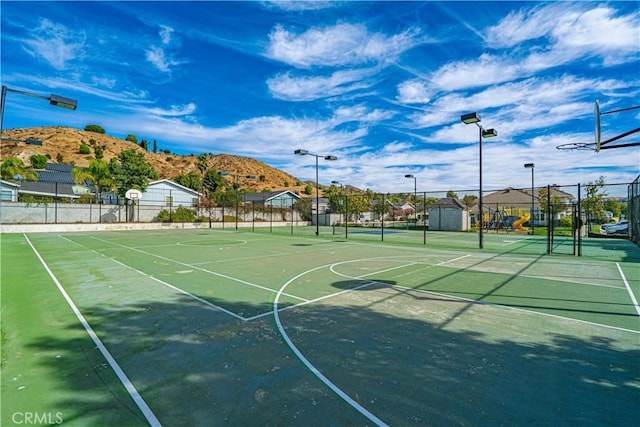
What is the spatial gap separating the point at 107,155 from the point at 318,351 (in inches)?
4661

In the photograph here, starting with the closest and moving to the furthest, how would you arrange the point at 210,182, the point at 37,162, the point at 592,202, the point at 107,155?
the point at 592,202, the point at 37,162, the point at 210,182, the point at 107,155

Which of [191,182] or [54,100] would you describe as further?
[191,182]

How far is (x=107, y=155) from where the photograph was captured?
99.2 meters

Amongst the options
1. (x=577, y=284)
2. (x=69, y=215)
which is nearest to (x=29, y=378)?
(x=577, y=284)

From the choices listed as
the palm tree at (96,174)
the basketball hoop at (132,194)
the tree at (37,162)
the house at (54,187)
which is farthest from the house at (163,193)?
the tree at (37,162)

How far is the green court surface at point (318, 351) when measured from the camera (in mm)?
3100

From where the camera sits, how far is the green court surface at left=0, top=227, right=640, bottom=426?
3.10m

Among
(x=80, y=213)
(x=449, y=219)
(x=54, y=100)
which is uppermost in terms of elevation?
(x=54, y=100)

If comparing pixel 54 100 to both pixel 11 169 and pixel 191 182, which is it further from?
pixel 191 182

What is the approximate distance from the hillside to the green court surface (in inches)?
3665

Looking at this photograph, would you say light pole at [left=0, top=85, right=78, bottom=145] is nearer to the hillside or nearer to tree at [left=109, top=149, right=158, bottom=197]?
tree at [left=109, top=149, right=158, bottom=197]

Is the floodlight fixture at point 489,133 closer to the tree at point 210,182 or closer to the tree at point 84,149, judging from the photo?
the tree at point 210,182

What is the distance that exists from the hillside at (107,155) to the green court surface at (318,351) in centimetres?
9310

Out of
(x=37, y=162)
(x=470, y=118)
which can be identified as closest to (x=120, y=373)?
(x=470, y=118)
